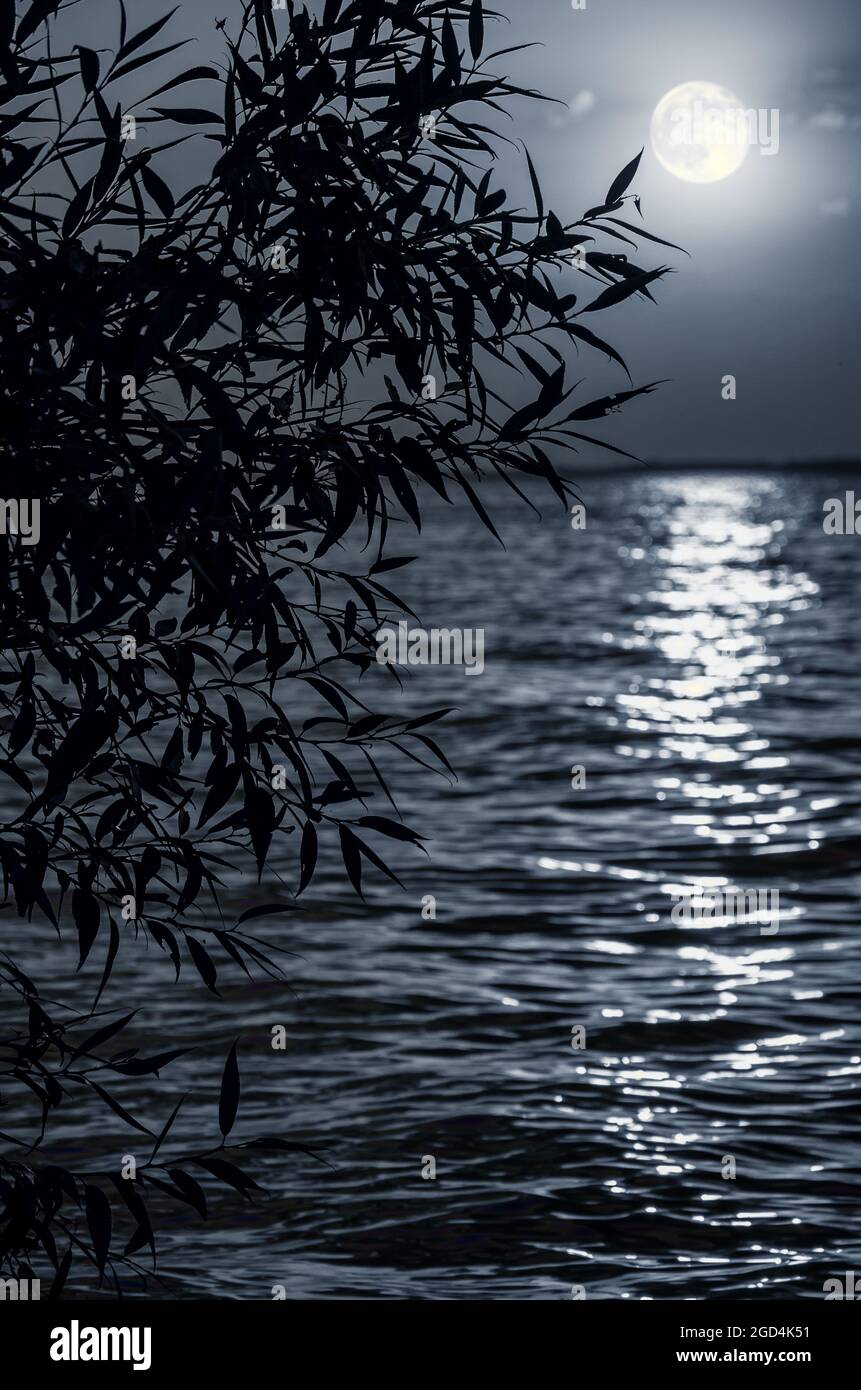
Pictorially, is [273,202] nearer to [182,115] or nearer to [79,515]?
[182,115]

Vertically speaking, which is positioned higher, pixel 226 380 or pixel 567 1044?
pixel 226 380

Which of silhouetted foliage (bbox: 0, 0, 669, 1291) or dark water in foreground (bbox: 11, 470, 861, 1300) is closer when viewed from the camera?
silhouetted foliage (bbox: 0, 0, 669, 1291)

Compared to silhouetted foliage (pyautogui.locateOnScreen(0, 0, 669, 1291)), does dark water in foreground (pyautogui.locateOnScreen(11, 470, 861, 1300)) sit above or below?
below

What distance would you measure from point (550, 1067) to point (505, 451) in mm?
5733

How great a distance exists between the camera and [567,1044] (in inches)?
368

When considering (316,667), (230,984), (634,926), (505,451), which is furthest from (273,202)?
(634,926)

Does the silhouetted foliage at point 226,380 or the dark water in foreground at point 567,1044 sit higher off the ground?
the silhouetted foliage at point 226,380

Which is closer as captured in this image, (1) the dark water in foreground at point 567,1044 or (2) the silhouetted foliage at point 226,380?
(2) the silhouetted foliage at point 226,380

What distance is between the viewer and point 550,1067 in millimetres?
8961

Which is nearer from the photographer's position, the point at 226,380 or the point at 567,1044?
the point at 226,380

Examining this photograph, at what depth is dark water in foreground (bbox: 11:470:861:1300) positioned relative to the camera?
678cm

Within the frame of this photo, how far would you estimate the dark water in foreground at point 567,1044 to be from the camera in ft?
22.2

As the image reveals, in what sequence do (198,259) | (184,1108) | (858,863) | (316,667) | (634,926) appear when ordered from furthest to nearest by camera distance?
(858,863)
(634,926)
(184,1108)
(316,667)
(198,259)

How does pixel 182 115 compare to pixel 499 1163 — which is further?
pixel 499 1163
